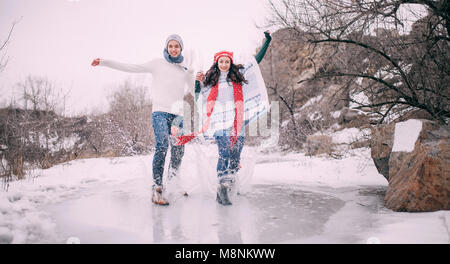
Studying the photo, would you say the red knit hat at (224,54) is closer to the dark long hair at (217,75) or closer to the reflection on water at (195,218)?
the dark long hair at (217,75)

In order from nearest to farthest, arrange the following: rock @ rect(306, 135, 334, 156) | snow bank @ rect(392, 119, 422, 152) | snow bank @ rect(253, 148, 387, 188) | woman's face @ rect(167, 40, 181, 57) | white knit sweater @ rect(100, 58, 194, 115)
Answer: snow bank @ rect(392, 119, 422, 152), white knit sweater @ rect(100, 58, 194, 115), woman's face @ rect(167, 40, 181, 57), snow bank @ rect(253, 148, 387, 188), rock @ rect(306, 135, 334, 156)

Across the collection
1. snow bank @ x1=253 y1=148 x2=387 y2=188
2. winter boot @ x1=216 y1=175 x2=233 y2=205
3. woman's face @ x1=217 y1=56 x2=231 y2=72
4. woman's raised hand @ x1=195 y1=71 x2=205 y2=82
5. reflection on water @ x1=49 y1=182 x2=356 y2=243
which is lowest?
snow bank @ x1=253 y1=148 x2=387 y2=188

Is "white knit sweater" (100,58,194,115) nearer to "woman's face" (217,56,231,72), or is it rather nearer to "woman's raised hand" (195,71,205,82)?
"woman's raised hand" (195,71,205,82)

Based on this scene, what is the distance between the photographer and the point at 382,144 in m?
4.17

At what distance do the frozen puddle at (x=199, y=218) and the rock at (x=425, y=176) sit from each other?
2.21 ft

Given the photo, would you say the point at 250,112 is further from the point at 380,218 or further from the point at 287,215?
the point at 380,218

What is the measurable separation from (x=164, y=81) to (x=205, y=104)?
62 centimetres

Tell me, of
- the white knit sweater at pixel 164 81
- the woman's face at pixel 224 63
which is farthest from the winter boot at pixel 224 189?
the woman's face at pixel 224 63

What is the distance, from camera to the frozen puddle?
2432 millimetres

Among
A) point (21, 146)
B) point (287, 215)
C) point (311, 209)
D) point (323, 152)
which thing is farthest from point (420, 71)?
point (21, 146)

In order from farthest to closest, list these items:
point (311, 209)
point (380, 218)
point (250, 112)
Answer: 1. point (250, 112)
2. point (311, 209)
3. point (380, 218)

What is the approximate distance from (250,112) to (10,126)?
6283 millimetres

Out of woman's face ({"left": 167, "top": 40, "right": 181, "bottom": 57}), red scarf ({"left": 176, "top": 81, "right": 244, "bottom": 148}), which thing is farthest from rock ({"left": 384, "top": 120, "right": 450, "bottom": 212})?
woman's face ({"left": 167, "top": 40, "right": 181, "bottom": 57})
